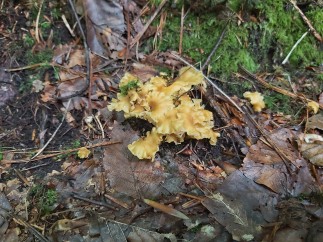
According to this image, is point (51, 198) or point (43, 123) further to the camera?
point (43, 123)

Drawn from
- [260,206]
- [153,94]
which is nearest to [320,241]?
[260,206]

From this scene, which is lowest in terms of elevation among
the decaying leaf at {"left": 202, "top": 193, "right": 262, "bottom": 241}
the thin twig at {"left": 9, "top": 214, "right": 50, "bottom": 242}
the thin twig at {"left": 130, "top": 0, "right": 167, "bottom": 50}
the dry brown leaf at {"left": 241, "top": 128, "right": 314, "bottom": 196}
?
the thin twig at {"left": 9, "top": 214, "right": 50, "bottom": 242}

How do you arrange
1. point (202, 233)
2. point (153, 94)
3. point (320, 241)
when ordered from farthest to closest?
point (153, 94)
point (202, 233)
point (320, 241)

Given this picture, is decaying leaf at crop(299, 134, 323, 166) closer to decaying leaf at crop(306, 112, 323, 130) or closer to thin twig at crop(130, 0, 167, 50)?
decaying leaf at crop(306, 112, 323, 130)

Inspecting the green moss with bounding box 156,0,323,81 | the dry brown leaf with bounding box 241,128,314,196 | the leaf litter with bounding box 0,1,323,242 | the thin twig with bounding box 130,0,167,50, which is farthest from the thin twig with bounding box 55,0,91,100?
the dry brown leaf with bounding box 241,128,314,196

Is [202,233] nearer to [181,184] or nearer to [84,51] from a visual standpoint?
[181,184]

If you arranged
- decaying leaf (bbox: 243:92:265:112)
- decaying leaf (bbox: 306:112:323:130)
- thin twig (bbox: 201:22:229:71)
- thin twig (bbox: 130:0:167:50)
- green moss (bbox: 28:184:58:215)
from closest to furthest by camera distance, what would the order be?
green moss (bbox: 28:184:58:215)
decaying leaf (bbox: 306:112:323:130)
decaying leaf (bbox: 243:92:265:112)
thin twig (bbox: 201:22:229:71)
thin twig (bbox: 130:0:167:50)
